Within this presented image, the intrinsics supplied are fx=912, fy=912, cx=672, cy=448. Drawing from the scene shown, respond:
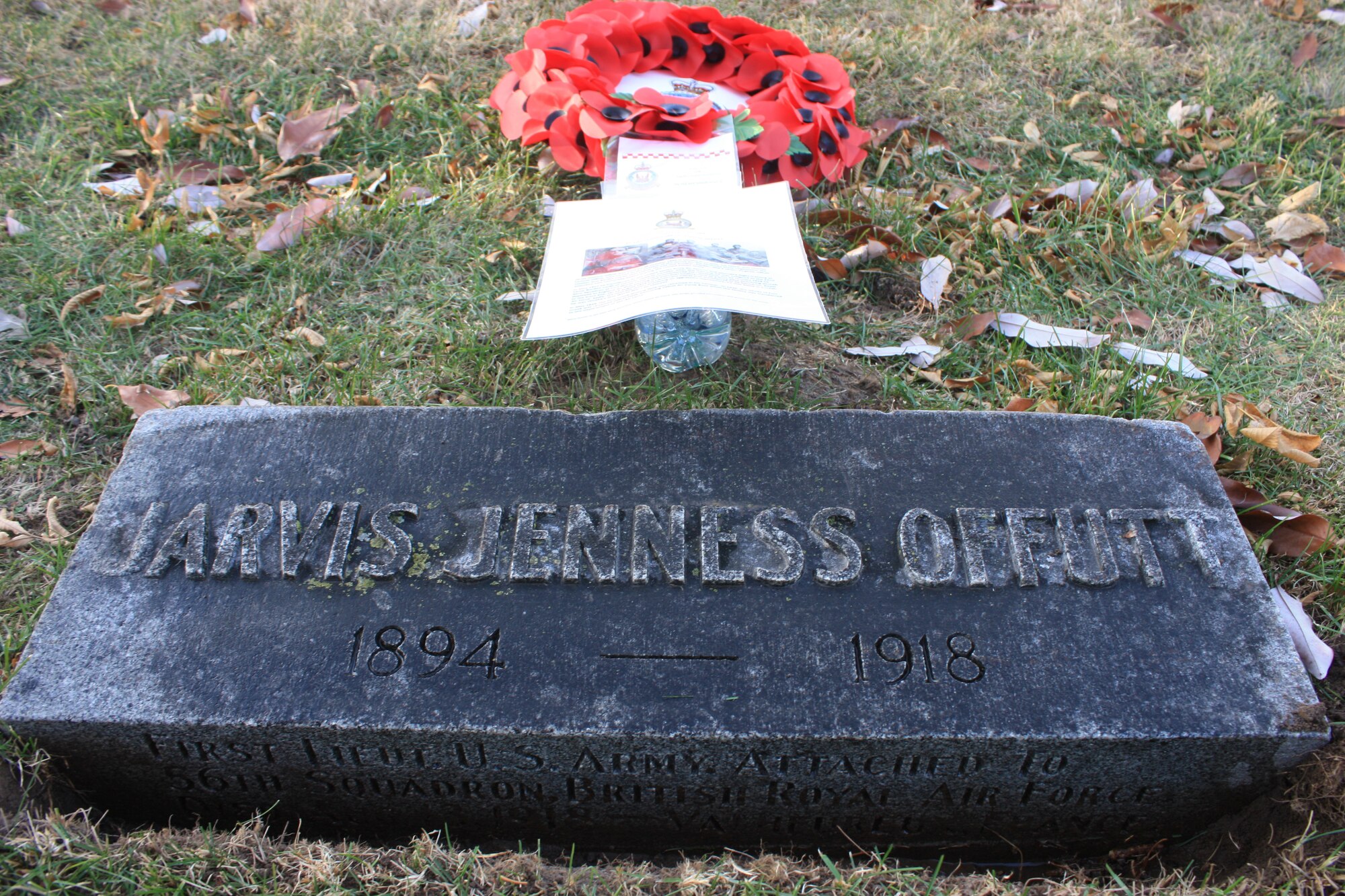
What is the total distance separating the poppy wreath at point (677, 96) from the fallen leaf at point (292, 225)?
67cm

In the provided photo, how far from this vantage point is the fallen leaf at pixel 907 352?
2.52 metres

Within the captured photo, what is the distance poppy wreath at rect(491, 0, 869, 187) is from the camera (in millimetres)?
2854

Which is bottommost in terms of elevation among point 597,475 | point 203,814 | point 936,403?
point 203,814

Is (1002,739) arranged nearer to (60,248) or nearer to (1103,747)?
(1103,747)

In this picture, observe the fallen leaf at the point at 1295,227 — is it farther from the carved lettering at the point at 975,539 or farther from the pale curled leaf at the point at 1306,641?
the carved lettering at the point at 975,539

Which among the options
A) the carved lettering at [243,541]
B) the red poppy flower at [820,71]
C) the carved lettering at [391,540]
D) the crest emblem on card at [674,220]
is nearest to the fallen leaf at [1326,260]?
the red poppy flower at [820,71]

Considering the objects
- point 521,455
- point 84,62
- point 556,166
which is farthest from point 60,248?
point 521,455

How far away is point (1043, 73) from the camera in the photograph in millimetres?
3562

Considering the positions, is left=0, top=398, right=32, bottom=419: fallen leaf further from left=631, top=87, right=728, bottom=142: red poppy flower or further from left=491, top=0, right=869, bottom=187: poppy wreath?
left=631, top=87, right=728, bottom=142: red poppy flower

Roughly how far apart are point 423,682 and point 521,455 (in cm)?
53

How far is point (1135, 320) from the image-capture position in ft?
8.68

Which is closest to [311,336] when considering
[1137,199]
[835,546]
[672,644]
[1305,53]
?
[672,644]

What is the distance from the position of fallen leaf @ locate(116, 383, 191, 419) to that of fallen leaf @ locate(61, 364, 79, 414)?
0.40 ft

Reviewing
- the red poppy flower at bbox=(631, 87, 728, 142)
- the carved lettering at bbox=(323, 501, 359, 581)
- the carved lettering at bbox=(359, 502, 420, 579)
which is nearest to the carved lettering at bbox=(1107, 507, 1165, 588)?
the carved lettering at bbox=(359, 502, 420, 579)
